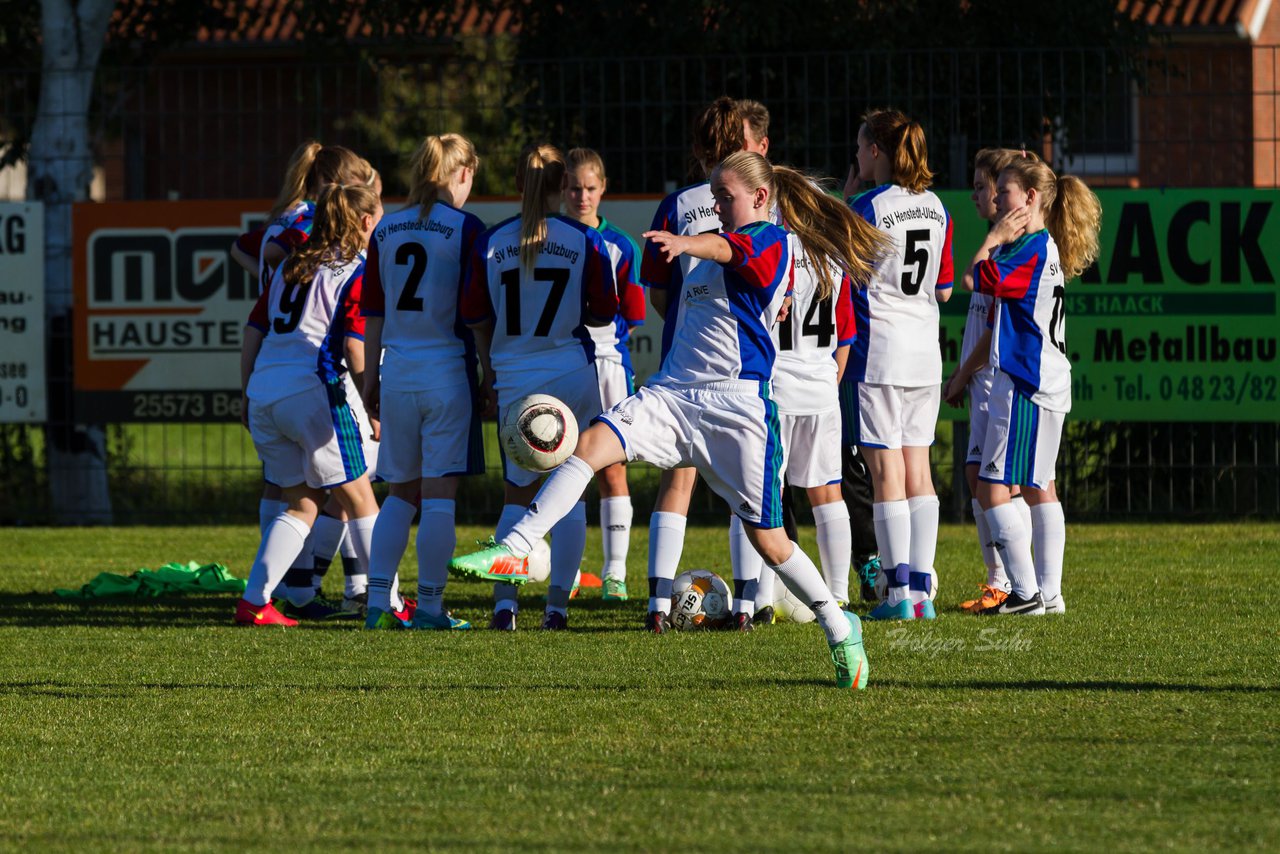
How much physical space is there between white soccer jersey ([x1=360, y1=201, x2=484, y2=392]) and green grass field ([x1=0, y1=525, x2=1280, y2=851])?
1.10m

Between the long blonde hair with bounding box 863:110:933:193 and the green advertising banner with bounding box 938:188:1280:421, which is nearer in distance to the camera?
the long blonde hair with bounding box 863:110:933:193

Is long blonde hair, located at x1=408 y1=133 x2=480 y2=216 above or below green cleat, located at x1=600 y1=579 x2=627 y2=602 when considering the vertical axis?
above

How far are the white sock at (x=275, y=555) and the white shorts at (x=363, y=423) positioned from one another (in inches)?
17.7

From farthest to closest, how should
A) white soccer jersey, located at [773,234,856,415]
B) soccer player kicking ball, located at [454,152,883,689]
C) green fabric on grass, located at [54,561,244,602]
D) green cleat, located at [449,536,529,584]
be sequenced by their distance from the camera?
green fabric on grass, located at [54,561,244,602], white soccer jersey, located at [773,234,856,415], soccer player kicking ball, located at [454,152,883,689], green cleat, located at [449,536,529,584]

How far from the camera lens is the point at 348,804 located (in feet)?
14.6

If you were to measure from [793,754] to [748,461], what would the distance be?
132 cm

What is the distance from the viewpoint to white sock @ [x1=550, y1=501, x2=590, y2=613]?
771 centimetres

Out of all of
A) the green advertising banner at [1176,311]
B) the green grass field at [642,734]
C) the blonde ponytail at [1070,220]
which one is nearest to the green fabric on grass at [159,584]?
the green grass field at [642,734]

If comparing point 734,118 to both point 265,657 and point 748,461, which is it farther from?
point 265,657

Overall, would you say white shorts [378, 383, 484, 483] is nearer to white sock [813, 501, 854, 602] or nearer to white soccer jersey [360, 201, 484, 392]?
white soccer jersey [360, 201, 484, 392]

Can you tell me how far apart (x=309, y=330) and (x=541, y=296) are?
1.14 m

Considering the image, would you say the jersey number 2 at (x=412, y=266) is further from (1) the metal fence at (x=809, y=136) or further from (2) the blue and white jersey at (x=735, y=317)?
(1) the metal fence at (x=809, y=136)

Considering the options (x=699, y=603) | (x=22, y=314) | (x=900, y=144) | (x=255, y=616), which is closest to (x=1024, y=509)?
(x=699, y=603)

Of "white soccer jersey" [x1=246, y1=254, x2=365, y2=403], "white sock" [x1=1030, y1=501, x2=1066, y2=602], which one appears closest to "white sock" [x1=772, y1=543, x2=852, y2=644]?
"white sock" [x1=1030, y1=501, x2=1066, y2=602]
